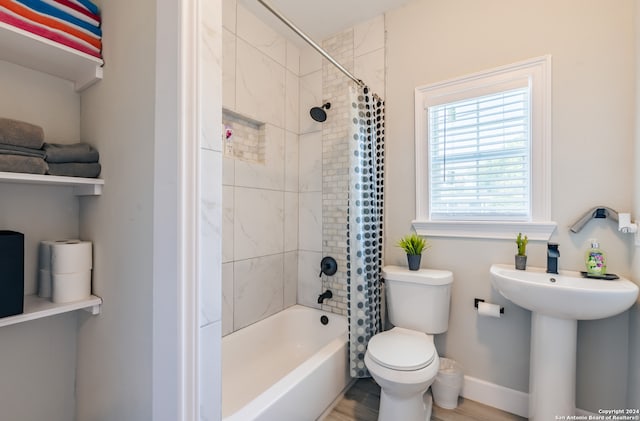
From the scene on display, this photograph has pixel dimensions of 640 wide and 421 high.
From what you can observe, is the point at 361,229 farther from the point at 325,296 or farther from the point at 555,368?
the point at 555,368

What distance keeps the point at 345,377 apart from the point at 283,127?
1947mm

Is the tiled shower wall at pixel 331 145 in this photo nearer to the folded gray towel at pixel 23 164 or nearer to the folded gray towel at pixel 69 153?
the folded gray towel at pixel 69 153

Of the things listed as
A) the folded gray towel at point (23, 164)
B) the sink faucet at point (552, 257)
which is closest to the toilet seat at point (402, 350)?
the sink faucet at point (552, 257)

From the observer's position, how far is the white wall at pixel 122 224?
0.94 metres

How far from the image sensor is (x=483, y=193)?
1.79 metres

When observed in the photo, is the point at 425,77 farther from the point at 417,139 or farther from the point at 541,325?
the point at 541,325

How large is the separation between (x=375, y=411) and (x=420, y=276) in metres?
0.85

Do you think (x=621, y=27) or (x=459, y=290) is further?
(x=459, y=290)

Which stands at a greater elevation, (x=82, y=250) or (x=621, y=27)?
(x=621, y=27)

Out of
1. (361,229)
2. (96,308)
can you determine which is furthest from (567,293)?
(96,308)

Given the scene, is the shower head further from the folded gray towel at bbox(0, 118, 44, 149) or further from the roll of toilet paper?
the roll of toilet paper

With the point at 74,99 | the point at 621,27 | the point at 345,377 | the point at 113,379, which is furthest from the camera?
the point at 345,377

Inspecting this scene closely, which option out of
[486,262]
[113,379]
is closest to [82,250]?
[113,379]

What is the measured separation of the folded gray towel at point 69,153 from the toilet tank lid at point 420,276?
1.69 meters
